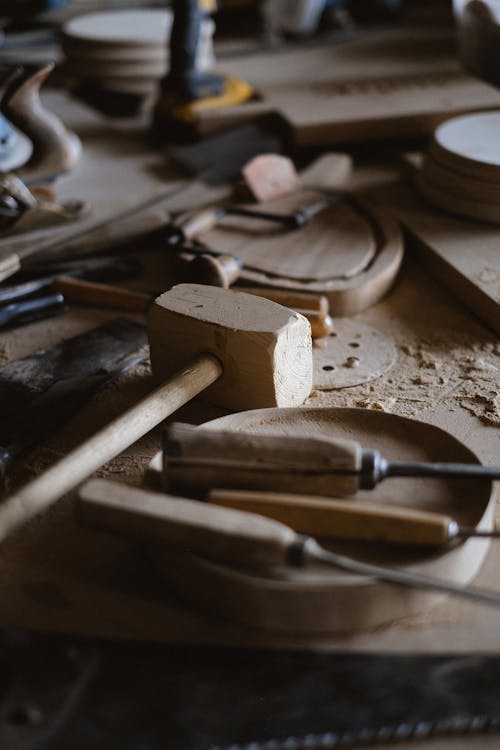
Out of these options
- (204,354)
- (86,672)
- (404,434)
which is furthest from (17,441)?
(404,434)

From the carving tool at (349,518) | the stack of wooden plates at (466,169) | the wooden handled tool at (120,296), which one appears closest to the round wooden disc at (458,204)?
the stack of wooden plates at (466,169)

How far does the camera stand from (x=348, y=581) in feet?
2.65

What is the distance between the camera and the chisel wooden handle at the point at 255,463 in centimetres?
89

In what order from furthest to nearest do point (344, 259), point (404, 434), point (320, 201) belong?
1. point (320, 201)
2. point (344, 259)
3. point (404, 434)

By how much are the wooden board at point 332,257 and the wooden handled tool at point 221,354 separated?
1.00ft

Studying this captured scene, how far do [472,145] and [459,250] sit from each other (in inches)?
10.4

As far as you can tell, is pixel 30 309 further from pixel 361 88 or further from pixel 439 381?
pixel 361 88

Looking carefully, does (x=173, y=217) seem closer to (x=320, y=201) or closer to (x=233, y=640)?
(x=320, y=201)

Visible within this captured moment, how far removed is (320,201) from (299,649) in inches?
44.2

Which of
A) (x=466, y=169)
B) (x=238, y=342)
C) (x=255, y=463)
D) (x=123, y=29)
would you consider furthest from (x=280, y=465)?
(x=123, y=29)

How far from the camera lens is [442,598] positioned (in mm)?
871

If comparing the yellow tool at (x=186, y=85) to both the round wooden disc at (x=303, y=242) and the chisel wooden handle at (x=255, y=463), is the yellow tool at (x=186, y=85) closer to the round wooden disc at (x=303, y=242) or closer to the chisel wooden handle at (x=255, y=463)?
the round wooden disc at (x=303, y=242)

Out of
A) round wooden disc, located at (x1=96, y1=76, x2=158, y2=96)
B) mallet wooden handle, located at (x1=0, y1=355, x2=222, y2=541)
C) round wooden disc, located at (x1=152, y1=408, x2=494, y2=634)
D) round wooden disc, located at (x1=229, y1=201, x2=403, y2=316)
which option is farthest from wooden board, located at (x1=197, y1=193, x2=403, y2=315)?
round wooden disc, located at (x1=96, y1=76, x2=158, y2=96)

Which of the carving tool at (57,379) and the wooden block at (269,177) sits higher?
the wooden block at (269,177)
